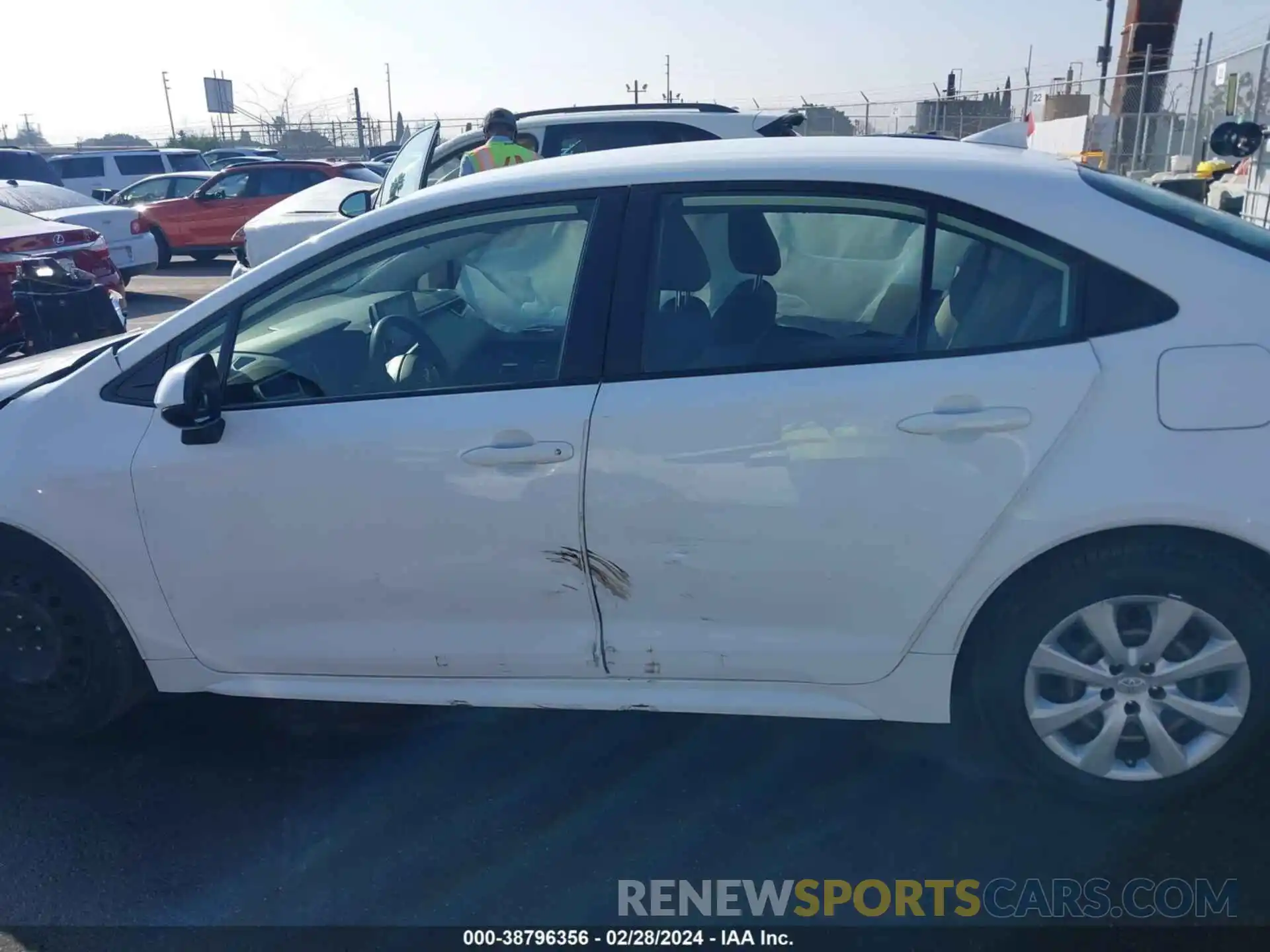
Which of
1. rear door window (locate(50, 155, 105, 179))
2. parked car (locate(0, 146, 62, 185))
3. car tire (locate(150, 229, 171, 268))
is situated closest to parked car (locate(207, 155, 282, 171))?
rear door window (locate(50, 155, 105, 179))

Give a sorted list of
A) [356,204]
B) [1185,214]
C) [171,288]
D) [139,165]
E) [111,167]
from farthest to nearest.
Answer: [139,165]
[111,167]
[171,288]
[356,204]
[1185,214]

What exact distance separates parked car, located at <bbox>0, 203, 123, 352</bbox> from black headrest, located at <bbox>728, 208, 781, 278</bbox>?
6.69 meters

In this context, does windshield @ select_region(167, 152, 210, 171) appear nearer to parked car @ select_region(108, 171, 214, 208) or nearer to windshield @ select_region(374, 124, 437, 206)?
parked car @ select_region(108, 171, 214, 208)

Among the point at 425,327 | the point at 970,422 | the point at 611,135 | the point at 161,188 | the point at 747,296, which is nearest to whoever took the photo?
the point at 970,422

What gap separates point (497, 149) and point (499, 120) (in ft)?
1.51

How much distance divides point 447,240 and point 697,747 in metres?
1.71

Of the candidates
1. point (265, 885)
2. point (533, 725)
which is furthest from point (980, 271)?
point (265, 885)

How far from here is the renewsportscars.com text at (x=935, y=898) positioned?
2.56 meters

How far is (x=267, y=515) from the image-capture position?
290 cm

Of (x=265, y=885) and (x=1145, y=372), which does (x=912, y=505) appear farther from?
(x=265, y=885)

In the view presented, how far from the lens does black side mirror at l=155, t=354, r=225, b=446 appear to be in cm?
281

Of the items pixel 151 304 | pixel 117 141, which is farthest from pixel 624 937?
pixel 117 141

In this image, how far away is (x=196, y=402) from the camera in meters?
2.88

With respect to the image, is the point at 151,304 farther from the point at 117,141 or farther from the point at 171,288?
the point at 117,141
